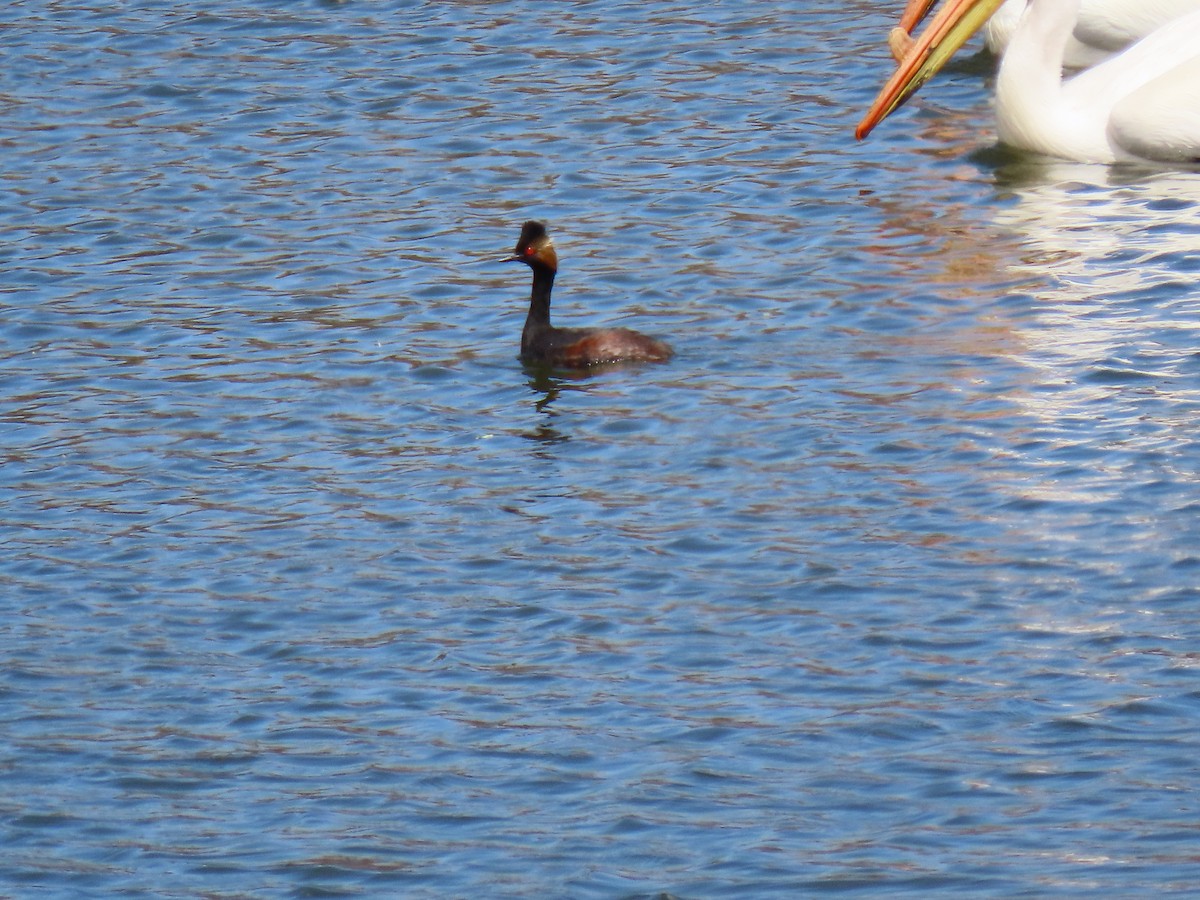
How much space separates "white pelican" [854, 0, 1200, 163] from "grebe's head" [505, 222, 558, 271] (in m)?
3.28

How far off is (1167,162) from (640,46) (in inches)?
160

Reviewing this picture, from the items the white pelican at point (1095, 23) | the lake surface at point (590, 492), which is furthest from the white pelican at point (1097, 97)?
the white pelican at point (1095, 23)

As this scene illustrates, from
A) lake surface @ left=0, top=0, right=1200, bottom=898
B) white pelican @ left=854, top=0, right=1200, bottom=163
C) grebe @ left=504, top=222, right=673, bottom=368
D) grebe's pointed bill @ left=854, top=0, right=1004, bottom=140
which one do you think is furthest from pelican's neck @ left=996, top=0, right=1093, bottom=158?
grebe @ left=504, top=222, right=673, bottom=368

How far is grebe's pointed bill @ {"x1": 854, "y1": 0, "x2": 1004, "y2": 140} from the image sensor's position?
1330 centimetres

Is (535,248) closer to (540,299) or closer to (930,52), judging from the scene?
(540,299)

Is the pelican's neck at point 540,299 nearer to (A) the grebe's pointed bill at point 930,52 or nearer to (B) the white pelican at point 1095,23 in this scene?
(A) the grebe's pointed bill at point 930,52

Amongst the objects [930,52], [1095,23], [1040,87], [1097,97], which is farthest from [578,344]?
[1095,23]

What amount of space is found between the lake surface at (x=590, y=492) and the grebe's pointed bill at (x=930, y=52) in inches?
11.1

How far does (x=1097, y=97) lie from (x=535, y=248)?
4066 millimetres

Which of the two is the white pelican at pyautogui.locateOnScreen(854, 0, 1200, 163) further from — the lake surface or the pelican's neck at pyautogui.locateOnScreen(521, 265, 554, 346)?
the pelican's neck at pyautogui.locateOnScreen(521, 265, 554, 346)

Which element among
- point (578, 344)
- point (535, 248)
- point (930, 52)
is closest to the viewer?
point (578, 344)

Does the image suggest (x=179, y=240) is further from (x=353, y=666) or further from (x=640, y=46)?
(x=353, y=666)

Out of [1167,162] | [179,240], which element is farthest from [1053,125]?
[179,240]

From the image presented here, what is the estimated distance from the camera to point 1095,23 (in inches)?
563
